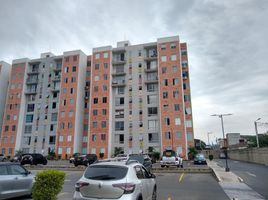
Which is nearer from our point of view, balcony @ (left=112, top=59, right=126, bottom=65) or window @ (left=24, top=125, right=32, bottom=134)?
balcony @ (left=112, top=59, right=126, bottom=65)

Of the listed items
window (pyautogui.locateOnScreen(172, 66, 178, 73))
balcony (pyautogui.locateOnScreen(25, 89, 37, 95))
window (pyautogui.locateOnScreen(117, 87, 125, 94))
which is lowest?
window (pyautogui.locateOnScreen(117, 87, 125, 94))

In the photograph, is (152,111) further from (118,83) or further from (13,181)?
(13,181)

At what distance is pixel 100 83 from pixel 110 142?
15.3m

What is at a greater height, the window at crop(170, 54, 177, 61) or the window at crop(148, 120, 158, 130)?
the window at crop(170, 54, 177, 61)

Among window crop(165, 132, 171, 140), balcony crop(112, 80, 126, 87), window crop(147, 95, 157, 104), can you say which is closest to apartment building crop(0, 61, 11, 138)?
balcony crop(112, 80, 126, 87)

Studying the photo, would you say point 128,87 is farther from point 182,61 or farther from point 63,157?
point 63,157

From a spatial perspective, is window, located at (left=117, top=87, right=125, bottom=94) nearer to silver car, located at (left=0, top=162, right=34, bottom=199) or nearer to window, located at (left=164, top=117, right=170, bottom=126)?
window, located at (left=164, top=117, right=170, bottom=126)

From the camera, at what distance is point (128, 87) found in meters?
53.1

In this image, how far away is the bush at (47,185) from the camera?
6914 millimetres

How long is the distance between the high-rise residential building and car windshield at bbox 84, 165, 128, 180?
41.3 meters

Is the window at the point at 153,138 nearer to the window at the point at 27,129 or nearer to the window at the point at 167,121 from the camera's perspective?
the window at the point at 167,121

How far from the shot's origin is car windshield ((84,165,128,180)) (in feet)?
20.0

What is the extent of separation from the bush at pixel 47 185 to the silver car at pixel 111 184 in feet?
4.51

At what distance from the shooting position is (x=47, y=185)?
7.03 metres
